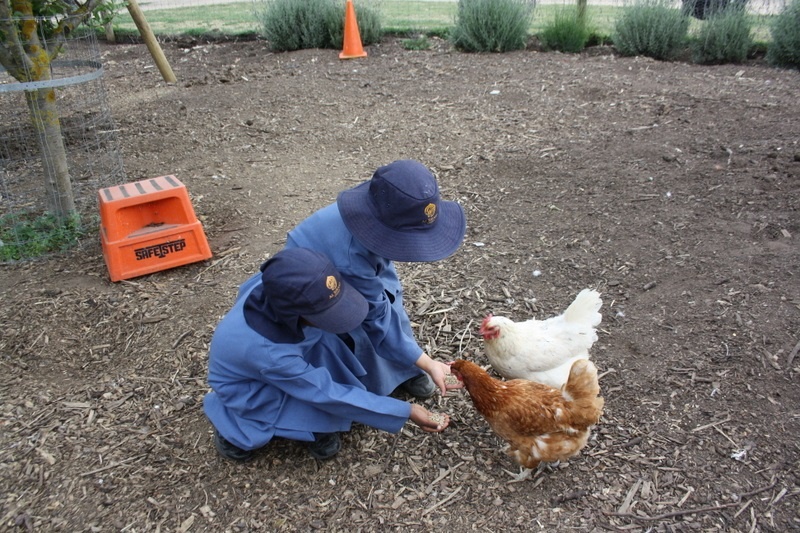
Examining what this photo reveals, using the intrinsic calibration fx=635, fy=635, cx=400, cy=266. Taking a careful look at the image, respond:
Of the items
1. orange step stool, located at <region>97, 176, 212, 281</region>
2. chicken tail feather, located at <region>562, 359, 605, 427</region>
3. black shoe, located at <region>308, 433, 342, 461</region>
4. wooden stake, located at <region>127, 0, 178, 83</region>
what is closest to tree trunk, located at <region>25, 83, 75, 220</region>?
orange step stool, located at <region>97, 176, 212, 281</region>

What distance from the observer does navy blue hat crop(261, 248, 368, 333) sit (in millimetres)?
2143

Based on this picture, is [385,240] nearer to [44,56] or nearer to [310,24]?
[44,56]

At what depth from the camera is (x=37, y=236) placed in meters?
4.30

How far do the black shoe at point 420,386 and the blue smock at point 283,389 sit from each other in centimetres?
44

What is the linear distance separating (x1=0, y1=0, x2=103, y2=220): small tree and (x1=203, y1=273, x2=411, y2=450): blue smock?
2.52 meters

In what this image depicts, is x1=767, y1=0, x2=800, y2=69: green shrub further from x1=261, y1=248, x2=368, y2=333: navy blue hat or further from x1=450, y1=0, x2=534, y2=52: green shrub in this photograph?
x1=261, y1=248, x2=368, y2=333: navy blue hat

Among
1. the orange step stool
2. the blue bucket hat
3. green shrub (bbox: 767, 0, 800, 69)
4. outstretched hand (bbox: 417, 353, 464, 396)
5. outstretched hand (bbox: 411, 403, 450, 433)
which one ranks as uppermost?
green shrub (bbox: 767, 0, 800, 69)

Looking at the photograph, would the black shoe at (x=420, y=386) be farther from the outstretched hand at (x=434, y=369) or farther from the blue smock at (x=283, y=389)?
the blue smock at (x=283, y=389)

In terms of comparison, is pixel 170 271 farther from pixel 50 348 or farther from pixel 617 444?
pixel 617 444

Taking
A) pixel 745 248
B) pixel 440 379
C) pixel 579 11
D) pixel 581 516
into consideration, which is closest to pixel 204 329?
pixel 440 379

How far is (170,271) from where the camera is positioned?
4.03 metres

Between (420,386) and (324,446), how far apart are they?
590 mm

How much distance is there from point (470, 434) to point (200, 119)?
15.5 ft

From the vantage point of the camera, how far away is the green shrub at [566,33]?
8242mm
